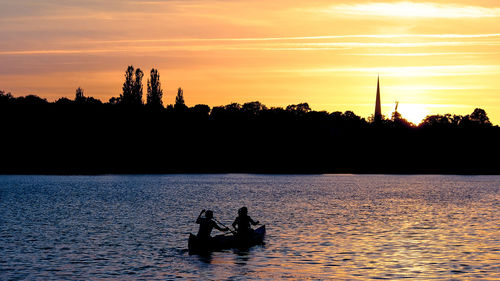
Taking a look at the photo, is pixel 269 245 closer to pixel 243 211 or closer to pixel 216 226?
pixel 243 211

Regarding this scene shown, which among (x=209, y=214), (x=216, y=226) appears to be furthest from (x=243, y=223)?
(x=209, y=214)

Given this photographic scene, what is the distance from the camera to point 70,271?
38.5m

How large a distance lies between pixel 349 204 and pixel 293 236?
143 ft

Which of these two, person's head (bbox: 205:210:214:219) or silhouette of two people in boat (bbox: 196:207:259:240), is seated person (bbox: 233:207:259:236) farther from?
person's head (bbox: 205:210:214:219)

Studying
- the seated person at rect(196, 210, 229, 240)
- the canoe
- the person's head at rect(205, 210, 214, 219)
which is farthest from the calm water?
the person's head at rect(205, 210, 214, 219)

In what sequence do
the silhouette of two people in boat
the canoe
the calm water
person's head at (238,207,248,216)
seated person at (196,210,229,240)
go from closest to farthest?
the calm water
the canoe
seated person at (196,210,229,240)
the silhouette of two people in boat
person's head at (238,207,248,216)

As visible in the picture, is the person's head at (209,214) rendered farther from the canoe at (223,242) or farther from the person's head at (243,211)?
the person's head at (243,211)

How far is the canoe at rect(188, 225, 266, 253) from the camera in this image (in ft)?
147

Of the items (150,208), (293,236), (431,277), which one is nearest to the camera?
(431,277)

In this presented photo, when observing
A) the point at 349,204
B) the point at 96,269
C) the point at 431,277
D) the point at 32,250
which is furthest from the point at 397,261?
the point at 349,204

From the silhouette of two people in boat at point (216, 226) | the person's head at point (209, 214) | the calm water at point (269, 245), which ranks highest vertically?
the person's head at point (209, 214)

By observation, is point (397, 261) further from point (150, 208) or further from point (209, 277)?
point (150, 208)

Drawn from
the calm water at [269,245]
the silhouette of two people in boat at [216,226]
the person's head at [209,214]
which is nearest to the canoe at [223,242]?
the silhouette of two people in boat at [216,226]

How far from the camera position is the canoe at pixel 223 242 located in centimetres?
4472
